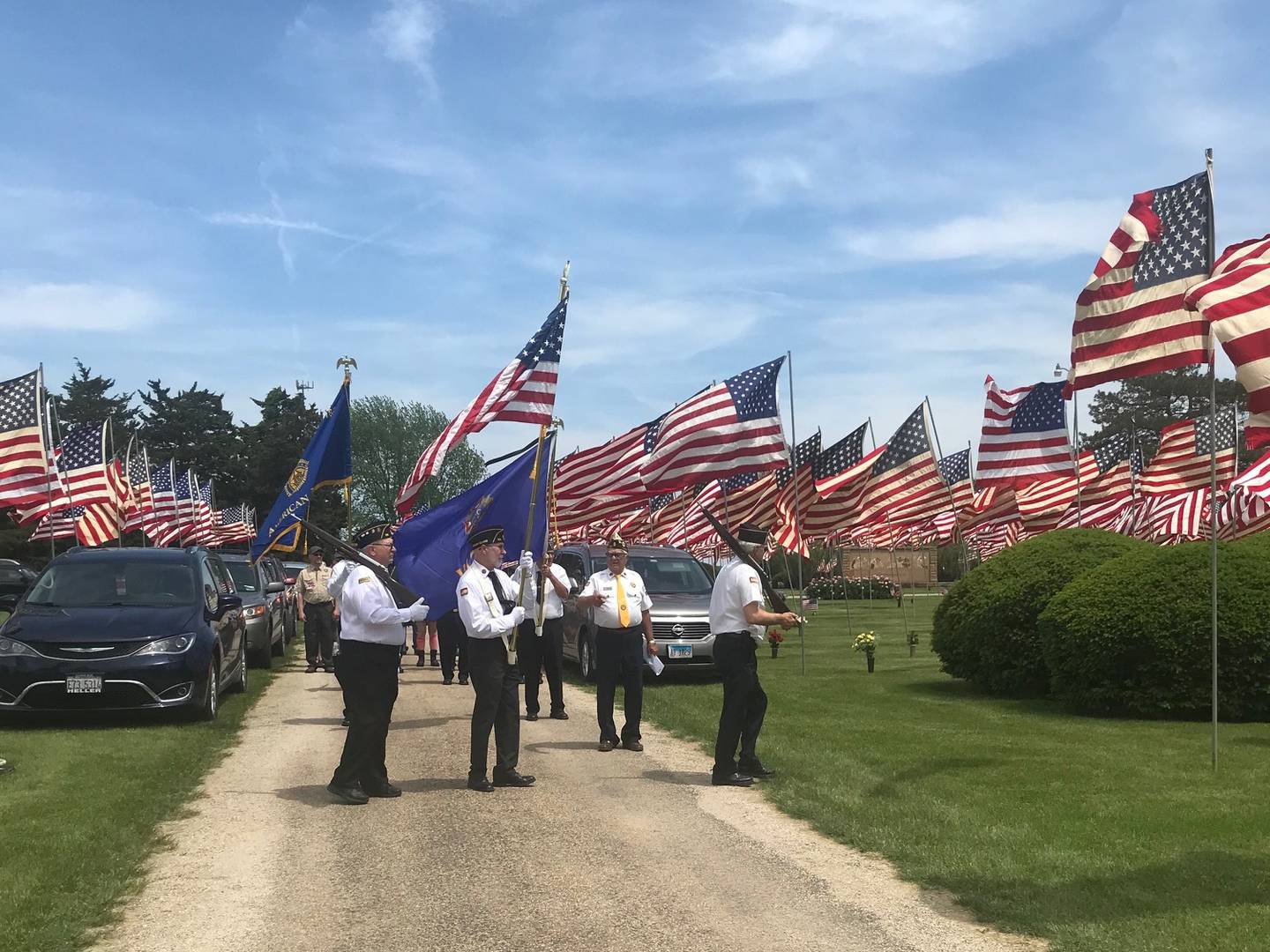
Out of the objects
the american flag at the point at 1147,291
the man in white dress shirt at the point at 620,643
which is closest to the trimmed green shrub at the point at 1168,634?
the american flag at the point at 1147,291

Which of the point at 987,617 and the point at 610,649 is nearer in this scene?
the point at 610,649

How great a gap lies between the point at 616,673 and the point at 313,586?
863 centimetres

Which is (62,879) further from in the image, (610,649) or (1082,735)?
(1082,735)

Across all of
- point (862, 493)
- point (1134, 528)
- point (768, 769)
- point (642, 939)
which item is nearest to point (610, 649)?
point (768, 769)

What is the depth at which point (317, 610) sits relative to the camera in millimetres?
19219

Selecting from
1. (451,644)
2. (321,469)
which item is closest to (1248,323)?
(321,469)

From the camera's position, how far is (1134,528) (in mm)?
28516

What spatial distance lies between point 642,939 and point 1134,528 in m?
25.3

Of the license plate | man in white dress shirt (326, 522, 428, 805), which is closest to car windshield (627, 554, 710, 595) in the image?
the license plate

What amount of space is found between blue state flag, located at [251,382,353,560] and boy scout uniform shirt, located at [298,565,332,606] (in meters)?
2.04

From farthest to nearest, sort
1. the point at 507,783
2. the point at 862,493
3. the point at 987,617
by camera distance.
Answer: the point at 862,493, the point at 987,617, the point at 507,783

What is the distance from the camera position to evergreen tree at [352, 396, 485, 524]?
103 m

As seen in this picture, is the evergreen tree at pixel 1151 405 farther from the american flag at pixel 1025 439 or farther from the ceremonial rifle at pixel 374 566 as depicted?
the ceremonial rifle at pixel 374 566

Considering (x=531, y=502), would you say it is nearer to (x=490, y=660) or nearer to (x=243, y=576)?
(x=490, y=660)
